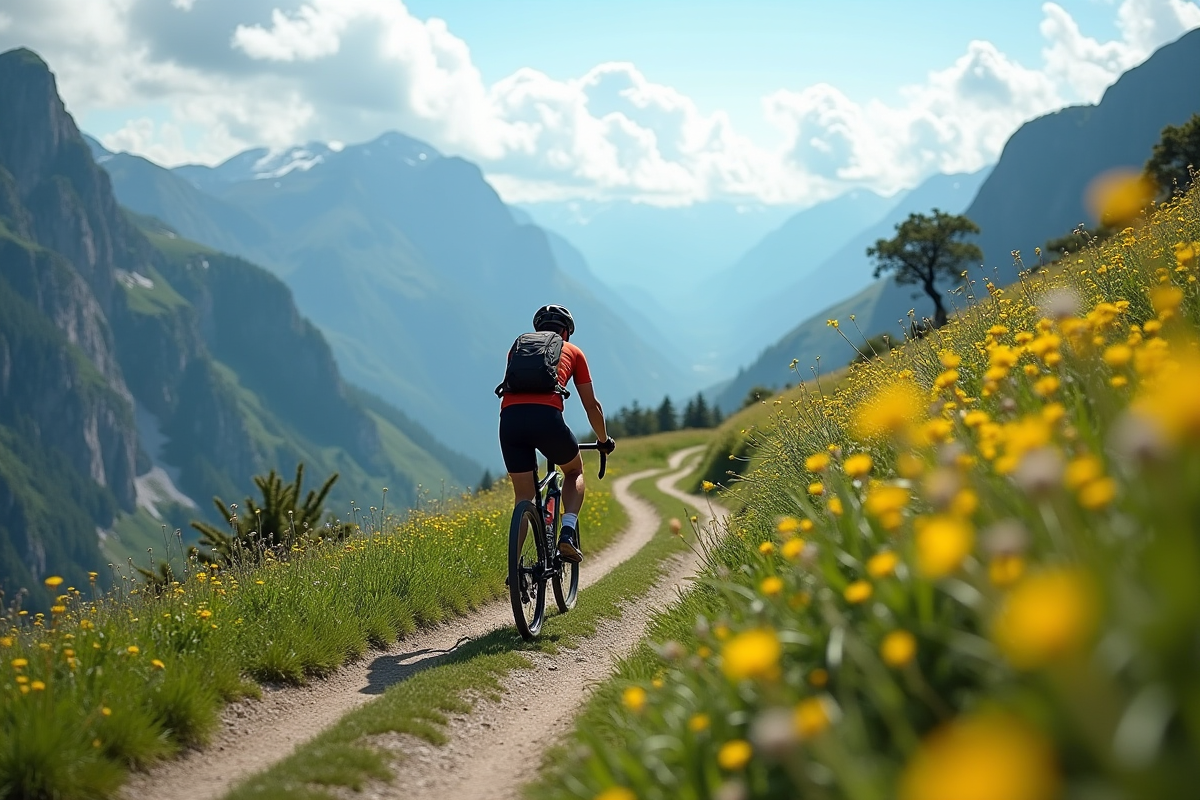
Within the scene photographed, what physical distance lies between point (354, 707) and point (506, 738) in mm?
1525

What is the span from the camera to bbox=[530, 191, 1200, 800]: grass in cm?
205

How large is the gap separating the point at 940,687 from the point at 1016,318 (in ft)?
17.7

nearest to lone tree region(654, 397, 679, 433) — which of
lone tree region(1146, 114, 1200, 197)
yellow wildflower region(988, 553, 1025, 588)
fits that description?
lone tree region(1146, 114, 1200, 197)

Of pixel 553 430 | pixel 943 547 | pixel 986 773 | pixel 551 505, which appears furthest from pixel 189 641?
pixel 986 773

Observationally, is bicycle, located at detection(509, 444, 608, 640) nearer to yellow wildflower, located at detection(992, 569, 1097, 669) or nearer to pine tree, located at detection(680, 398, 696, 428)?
yellow wildflower, located at detection(992, 569, 1097, 669)

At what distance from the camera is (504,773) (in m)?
6.30

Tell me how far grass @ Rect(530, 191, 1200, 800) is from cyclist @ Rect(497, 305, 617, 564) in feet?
11.3

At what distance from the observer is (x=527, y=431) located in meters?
9.70

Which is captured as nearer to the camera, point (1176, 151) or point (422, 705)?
point (422, 705)

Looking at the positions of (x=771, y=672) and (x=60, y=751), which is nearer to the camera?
(x=771, y=672)

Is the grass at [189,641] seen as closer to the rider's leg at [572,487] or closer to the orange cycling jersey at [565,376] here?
the rider's leg at [572,487]

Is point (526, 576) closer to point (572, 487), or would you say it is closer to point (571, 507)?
point (571, 507)

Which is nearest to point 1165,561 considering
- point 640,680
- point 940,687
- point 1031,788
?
point 1031,788

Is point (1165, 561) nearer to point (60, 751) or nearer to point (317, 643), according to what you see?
point (60, 751)
